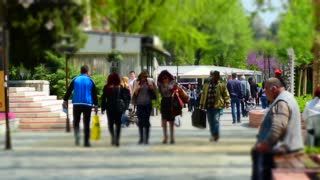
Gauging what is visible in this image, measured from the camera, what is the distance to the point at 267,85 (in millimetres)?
4602

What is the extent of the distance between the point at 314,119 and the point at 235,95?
424 centimetres

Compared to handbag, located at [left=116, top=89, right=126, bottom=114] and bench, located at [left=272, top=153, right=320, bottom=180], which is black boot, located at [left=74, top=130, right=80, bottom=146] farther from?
bench, located at [left=272, top=153, right=320, bottom=180]

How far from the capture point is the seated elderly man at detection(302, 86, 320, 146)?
20.5ft

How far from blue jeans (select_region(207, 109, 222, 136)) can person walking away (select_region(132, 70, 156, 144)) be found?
29cm

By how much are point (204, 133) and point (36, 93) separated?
2.69 feet

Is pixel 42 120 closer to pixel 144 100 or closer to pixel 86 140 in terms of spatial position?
pixel 86 140

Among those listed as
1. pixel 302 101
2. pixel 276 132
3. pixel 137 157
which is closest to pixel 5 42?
pixel 137 157

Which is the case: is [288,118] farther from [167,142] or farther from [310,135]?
[310,135]

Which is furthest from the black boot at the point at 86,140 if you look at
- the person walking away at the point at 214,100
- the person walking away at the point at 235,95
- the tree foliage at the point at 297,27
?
the tree foliage at the point at 297,27

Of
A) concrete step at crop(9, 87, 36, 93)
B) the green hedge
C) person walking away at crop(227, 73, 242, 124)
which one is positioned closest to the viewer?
concrete step at crop(9, 87, 36, 93)

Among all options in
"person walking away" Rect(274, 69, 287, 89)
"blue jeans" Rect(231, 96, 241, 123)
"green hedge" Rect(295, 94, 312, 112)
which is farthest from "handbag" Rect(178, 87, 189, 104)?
"green hedge" Rect(295, 94, 312, 112)

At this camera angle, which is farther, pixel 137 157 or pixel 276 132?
pixel 276 132

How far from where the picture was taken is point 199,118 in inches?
132

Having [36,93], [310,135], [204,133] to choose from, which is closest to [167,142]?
[204,133]
